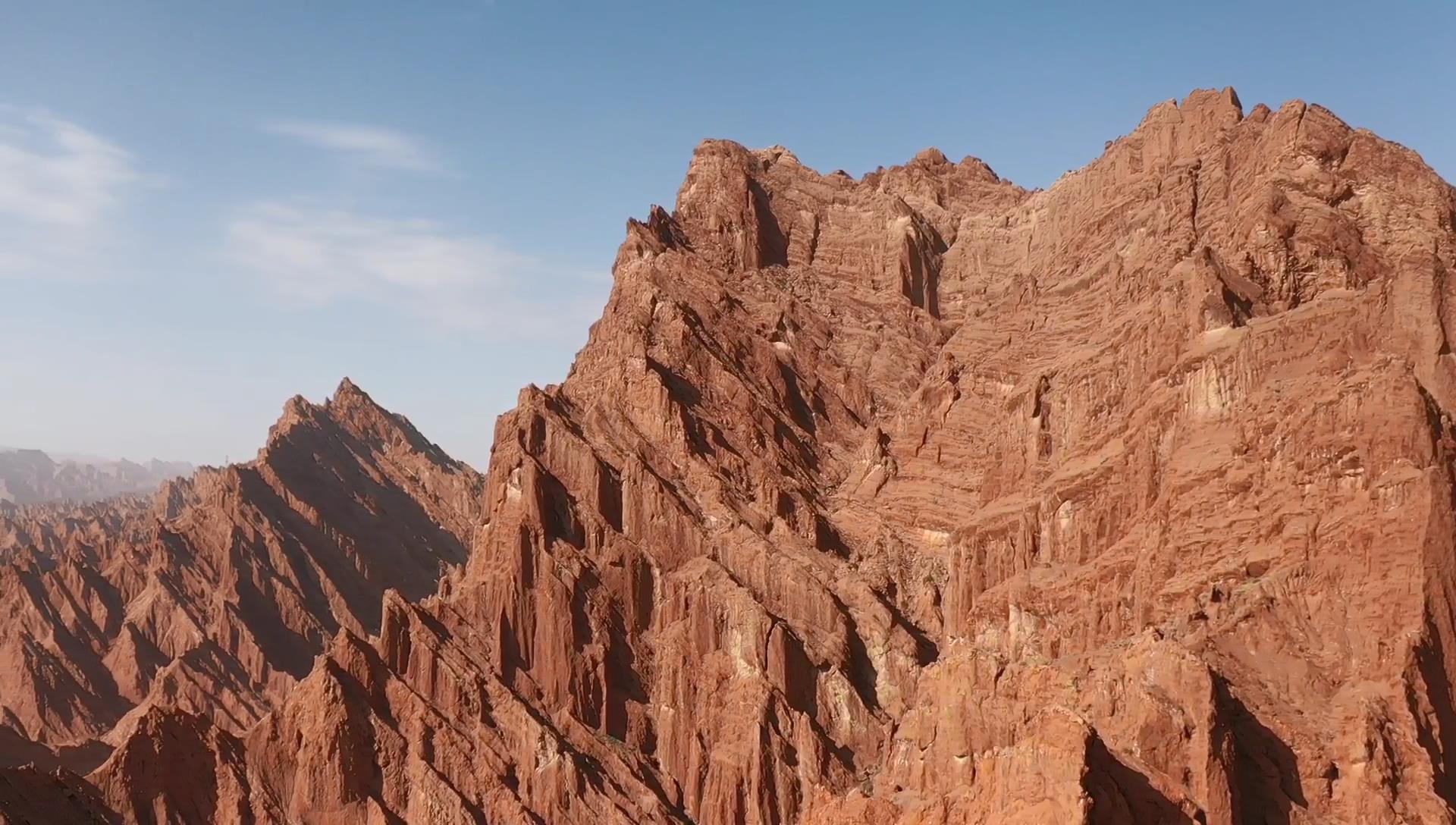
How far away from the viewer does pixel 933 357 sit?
13450 centimetres

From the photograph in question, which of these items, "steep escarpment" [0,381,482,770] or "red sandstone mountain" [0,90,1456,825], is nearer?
"red sandstone mountain" [0,90,1456,825]

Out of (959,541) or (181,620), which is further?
(181,620)

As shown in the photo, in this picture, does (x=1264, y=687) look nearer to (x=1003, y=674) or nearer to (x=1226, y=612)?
(x=1226, y=612)

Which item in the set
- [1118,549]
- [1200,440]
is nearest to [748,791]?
[1118,549]

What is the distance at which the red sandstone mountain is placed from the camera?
66.3 meters

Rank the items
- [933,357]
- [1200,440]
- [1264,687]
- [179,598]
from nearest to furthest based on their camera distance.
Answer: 1. [1264,687]
2. [1200,440]
3. [933,357]
4. [179,598]

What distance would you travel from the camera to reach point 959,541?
4146 inches

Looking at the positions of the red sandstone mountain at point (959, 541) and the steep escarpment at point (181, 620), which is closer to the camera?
the red sandstone mountain at point (959, 541)

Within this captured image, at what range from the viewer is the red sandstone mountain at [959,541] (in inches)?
2611

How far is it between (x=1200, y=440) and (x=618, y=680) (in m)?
45.3

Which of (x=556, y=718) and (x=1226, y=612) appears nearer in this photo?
(x=1226, y=612)

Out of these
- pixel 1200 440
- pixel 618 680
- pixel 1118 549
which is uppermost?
pixel 1200 440

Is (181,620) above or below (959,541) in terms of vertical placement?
below

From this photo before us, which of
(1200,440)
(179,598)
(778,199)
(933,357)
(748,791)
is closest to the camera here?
(1200,440)
